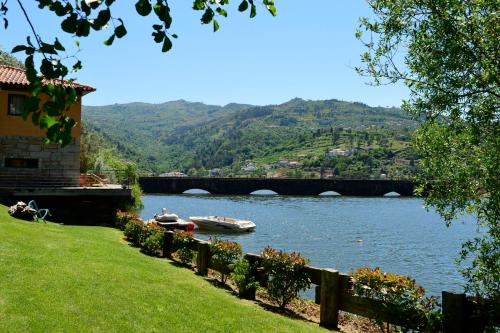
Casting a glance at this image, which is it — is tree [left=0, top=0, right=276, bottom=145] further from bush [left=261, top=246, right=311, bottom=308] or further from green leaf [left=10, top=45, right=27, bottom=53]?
bush [left=261, top=246, right=311, bottom=308]

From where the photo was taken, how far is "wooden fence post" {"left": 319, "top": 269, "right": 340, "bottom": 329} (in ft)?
38.5

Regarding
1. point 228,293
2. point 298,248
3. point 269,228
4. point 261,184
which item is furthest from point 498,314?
point 261,184

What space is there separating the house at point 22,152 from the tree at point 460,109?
26.7m

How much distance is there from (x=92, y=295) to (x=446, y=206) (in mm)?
8127

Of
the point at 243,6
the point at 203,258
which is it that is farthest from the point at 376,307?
the point at 243,6

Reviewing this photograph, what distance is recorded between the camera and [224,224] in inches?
2106

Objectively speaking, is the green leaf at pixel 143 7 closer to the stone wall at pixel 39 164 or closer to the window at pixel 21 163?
the stone wall at pixel 39 164

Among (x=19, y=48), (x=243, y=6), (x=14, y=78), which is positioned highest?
(x=14, y=78)

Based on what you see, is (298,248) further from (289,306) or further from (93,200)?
(289,306)

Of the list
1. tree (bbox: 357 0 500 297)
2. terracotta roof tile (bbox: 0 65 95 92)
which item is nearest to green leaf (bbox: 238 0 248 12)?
tree (bbox: 357 0 500 297)

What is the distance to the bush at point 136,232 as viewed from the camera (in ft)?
72.5

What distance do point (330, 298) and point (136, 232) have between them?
13301mm

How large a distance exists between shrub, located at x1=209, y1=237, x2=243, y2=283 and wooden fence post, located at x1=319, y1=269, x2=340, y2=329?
12.5 feet

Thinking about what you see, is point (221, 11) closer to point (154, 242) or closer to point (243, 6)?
point (243, 6)
